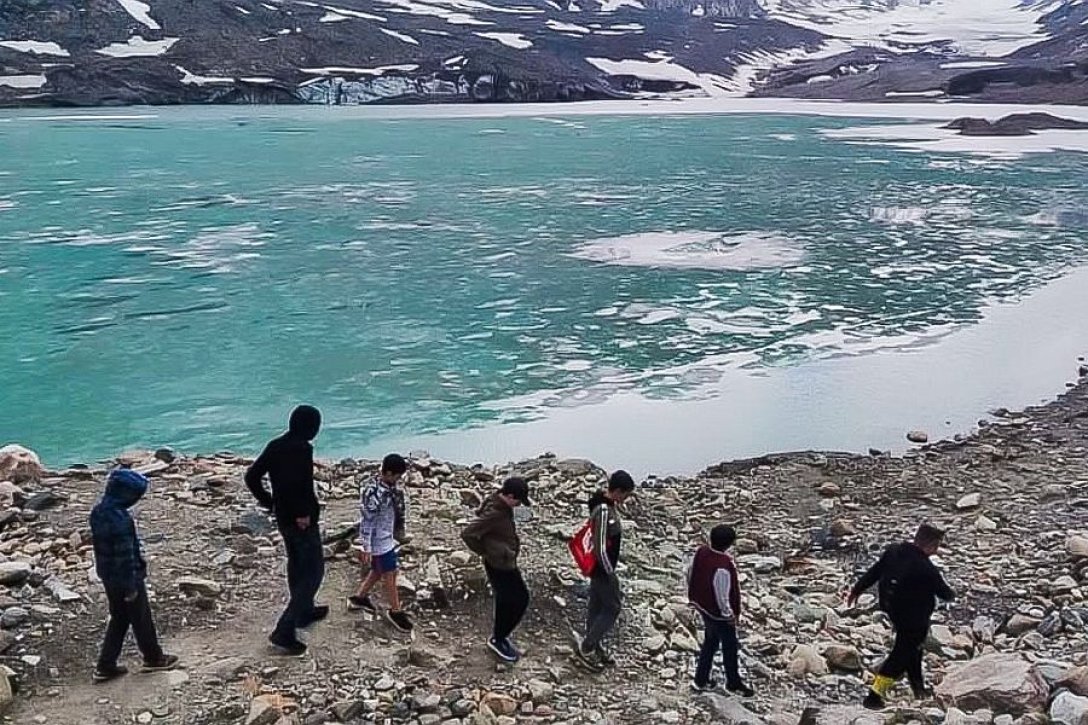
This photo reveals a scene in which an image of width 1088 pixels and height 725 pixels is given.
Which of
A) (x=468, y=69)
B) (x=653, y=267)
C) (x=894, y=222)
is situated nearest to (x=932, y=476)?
(x=653, y=267)

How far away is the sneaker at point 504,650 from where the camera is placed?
685 centimetres

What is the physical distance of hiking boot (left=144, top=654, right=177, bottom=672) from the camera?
6.43m

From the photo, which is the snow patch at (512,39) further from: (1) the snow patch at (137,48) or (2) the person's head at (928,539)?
(2) the person's head at (928,539)

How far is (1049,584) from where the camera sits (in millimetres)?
8367

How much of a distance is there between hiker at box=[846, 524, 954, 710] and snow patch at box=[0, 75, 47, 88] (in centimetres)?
9240

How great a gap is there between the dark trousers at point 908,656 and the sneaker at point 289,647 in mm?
3496

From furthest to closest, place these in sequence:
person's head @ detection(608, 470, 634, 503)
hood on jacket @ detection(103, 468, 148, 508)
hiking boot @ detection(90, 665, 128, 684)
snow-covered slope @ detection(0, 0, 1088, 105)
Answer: snow-covered slope @ detection(0, 0, 1088, 105) → person's head @ detection(608, 470, 634, 503) → hiking boot @ detection(90, 665, 128, 684) → hood on jacket @ detection(103, 468, 148, 508)

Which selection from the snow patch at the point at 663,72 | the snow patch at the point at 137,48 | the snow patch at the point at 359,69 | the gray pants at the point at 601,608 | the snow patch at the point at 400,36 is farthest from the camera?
the snow patch at the point at 663,72

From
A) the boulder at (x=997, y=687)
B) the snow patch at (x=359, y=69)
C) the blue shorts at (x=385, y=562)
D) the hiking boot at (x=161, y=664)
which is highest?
the snow patch at (x=359, y=69)

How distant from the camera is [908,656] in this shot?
6.49 meters

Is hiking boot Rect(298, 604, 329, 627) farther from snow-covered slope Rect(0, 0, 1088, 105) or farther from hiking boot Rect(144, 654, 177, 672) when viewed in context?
snow-covered slope Rect(0, 0, 1088, 105)

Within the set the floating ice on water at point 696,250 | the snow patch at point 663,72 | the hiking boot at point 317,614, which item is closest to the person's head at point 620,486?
the hiking boot at point 317,614

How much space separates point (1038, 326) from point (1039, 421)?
4.74 m

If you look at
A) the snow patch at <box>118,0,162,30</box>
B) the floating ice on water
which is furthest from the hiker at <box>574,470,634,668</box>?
the snow patch at <box>118,0,162,30</box>
